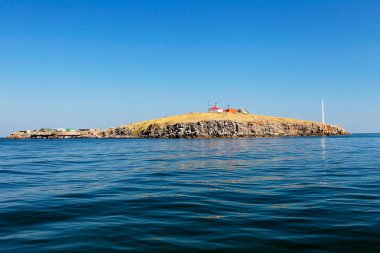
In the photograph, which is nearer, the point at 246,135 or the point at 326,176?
the point at 326,176

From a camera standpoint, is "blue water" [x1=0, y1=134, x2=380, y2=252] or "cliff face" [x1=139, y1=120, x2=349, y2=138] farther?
"cliff face" [x1=139, y1=120, x2=349, y2=138]

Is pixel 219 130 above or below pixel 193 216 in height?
above

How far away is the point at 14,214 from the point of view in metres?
12.3

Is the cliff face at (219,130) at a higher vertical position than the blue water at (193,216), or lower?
higher

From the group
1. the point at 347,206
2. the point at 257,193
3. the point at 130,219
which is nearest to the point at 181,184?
the point at 257,193

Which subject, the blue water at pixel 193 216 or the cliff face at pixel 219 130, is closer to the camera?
the blue water at pixel 193 216

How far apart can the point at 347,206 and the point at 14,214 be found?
44.3 ft

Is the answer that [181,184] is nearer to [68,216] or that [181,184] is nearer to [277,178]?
[277,178]

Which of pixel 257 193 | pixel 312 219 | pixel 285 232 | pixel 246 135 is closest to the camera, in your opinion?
pixel 285 232

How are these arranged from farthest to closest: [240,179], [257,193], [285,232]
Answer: [240,179] → [257,193] → [285,232]

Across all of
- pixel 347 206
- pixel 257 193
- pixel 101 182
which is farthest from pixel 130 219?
pixel 101 182

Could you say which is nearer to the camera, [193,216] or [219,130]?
[193,216]

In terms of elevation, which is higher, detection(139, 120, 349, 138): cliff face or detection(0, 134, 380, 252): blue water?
detection(139, 120, 349, 138): cliff face

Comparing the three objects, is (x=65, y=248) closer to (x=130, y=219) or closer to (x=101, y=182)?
(x=130, y=219)
